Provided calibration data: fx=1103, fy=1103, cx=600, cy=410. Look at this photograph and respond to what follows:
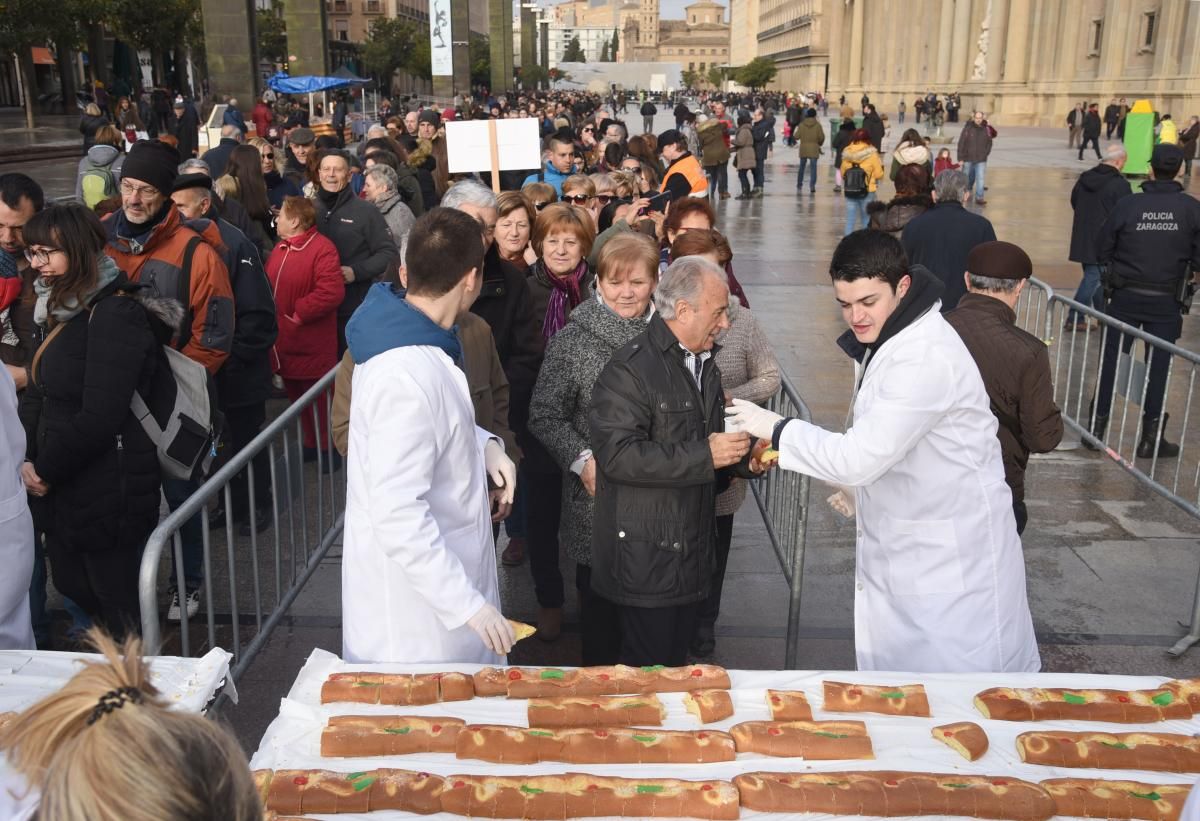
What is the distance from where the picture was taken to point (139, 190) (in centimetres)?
489

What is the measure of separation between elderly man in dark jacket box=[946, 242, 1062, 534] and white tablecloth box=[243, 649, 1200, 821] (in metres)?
1.63

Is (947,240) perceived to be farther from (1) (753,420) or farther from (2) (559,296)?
(1) (753,420)

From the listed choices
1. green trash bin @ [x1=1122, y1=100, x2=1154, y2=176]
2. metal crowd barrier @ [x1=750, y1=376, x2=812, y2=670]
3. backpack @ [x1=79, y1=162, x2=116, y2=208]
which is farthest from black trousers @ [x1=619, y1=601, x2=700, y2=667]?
green trash bin @ [x1=1122, y1=100, x2=1154, y2=176]

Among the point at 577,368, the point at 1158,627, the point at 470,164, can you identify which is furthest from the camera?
the point at 470,164

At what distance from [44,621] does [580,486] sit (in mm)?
2424

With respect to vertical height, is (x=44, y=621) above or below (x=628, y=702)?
below

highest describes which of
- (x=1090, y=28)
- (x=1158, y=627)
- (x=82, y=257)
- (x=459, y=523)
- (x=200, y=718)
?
(x=1090, y=28)

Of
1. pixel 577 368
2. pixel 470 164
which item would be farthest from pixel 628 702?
pixel 470 164

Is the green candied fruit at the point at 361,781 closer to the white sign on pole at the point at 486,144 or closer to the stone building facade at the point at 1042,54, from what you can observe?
the white sign on pole at the point at 486,144

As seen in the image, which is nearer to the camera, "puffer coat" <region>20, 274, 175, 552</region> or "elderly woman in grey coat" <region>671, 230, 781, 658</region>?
"puffer coat" <region>20, 274, 175, 552</region>

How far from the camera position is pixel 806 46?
11288 cm

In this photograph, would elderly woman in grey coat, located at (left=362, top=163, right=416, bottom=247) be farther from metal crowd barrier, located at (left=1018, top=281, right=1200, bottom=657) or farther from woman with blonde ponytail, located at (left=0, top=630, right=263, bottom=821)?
woman with blonde ponytail, located at (left=0, top=630, right=263, bottom=821)

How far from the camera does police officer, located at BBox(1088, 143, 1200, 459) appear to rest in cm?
732

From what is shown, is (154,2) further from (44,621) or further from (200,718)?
(200,718)
